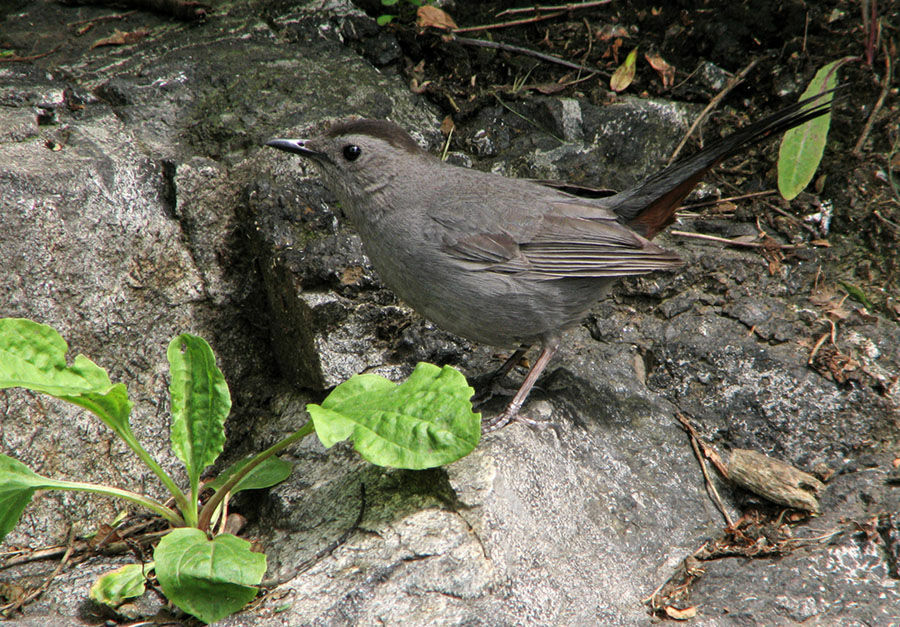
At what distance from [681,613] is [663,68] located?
356 cm

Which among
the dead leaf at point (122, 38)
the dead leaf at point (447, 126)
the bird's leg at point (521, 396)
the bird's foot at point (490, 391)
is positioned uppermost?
the dead leaf at point (122, 38)

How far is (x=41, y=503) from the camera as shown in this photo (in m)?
3.49

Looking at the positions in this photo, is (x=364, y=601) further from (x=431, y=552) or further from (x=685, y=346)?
(x=685, y=346)

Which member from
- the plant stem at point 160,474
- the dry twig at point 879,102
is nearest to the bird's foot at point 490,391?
the plant stem at point 160,474

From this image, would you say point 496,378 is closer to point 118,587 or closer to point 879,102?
point 118,587

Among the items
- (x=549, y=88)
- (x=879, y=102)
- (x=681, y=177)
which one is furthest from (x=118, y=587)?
(x=879, y=102)

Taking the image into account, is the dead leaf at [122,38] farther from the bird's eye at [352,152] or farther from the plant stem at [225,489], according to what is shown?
the plant stem at [225,489]

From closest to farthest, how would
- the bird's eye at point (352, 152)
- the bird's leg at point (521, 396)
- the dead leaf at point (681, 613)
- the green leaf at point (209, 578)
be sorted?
the green leaf at point (209, 578) < the dead leaf at point (681, 613) < the bird's leg at point (521, 396) < the bird's eye at point (352, 152)

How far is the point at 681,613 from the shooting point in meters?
2.79

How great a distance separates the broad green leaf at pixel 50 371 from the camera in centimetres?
279

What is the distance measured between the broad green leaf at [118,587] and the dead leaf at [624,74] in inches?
155

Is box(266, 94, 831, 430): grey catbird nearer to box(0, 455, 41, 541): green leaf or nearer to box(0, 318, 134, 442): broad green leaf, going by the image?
box(0, 318, 134, 442): broad green leaf

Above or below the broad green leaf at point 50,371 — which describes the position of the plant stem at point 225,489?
below

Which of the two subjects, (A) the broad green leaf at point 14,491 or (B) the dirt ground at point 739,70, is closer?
(A) the broad green leaf at point 14,491
